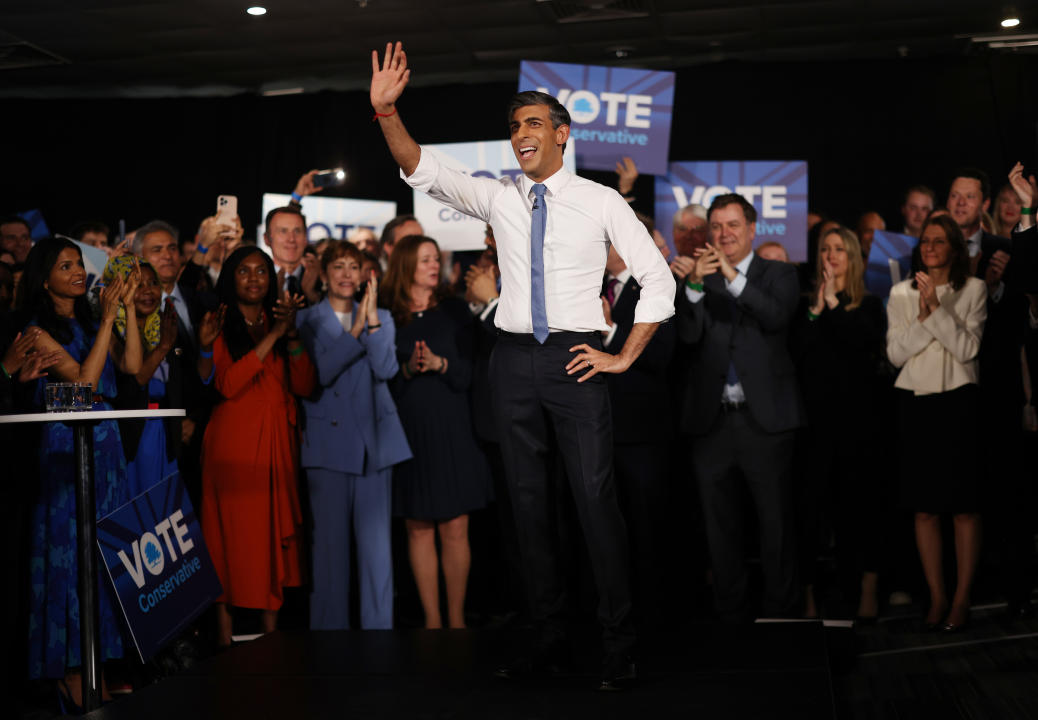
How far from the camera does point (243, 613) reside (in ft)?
17.2

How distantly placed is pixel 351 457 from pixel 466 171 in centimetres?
187

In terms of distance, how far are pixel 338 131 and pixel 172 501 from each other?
20.6 ft

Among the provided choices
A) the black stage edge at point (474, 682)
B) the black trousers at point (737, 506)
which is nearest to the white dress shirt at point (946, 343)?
the black trousers at point (737, 506)

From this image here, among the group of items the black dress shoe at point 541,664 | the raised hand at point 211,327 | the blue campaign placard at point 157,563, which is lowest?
the black dress shoe at point 541,664

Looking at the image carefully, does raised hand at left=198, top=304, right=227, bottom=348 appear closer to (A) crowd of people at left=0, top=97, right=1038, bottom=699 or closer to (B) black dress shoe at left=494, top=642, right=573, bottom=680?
(A) crowd of people at left=0, top=97, right=1038, bottom=699

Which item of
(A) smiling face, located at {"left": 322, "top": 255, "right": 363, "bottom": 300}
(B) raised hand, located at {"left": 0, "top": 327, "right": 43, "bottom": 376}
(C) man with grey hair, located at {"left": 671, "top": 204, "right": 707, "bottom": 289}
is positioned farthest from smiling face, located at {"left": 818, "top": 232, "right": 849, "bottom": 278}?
(B) raised hand, located at {"left": 0, "top": 327, "right": 43, "bottom": 376}

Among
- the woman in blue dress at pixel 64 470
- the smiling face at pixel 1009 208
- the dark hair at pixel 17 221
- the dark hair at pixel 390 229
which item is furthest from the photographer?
the dark hair at pixel 17 221

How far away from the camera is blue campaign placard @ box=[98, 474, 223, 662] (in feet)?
10.8

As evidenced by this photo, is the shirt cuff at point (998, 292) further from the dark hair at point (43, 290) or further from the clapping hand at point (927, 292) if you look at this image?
the dark hair at point (43, 290)

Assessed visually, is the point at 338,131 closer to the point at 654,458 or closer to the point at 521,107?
the point at 654,458

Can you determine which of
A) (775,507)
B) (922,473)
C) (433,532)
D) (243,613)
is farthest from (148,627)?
(922,473)

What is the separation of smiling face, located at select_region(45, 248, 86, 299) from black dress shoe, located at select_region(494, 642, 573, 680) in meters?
2.08

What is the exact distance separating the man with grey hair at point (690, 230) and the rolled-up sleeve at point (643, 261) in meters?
2.09

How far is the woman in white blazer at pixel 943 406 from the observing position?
15.3ft
